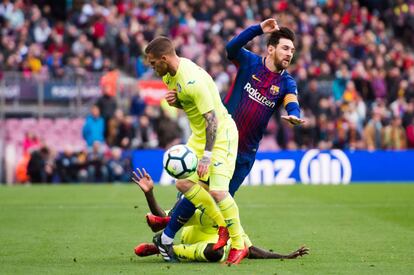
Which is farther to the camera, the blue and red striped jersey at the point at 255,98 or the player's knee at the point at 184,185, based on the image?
the blue and red striped jersey at the point at 255,98

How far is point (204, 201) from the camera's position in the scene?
35.2ft

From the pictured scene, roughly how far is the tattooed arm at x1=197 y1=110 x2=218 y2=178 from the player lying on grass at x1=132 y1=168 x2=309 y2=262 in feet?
2.45

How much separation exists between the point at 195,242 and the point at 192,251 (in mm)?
373

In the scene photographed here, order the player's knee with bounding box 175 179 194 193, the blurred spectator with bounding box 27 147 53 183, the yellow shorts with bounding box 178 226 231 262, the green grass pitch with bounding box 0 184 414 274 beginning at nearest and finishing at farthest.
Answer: the green grass pitch with bounding box 0 184 414 274 < the player's knee with bounding box 175 179 194 193 < the yellow shorts with bounding box 178 226 231 262 < the blurred spectator with bounding box 27 147 53 183

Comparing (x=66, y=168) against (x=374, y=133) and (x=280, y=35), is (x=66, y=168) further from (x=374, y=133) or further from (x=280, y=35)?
(x=280, y=35)

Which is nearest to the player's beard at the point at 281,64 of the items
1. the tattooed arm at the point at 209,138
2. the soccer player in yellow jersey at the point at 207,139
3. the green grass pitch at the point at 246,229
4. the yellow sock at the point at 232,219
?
the soccer player in yellow jersey at the point at 207,139

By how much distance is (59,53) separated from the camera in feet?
99.1

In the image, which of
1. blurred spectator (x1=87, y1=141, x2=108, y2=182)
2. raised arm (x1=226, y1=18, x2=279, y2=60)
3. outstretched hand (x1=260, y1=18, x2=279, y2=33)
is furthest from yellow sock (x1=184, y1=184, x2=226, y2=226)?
blurred spectator (x1=87, y1=141, x2=108, y2=182)

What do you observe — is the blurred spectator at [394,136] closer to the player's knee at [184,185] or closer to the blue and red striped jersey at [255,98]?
the blue and red striped jersey at [255,98]

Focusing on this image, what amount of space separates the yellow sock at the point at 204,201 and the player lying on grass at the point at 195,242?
10.0 inches

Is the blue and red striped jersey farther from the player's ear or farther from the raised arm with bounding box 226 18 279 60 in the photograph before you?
the player's ear

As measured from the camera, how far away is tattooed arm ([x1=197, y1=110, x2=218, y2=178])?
10431 mm

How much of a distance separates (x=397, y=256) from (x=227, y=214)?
192cm

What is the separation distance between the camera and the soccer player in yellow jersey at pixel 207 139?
10.5 m
